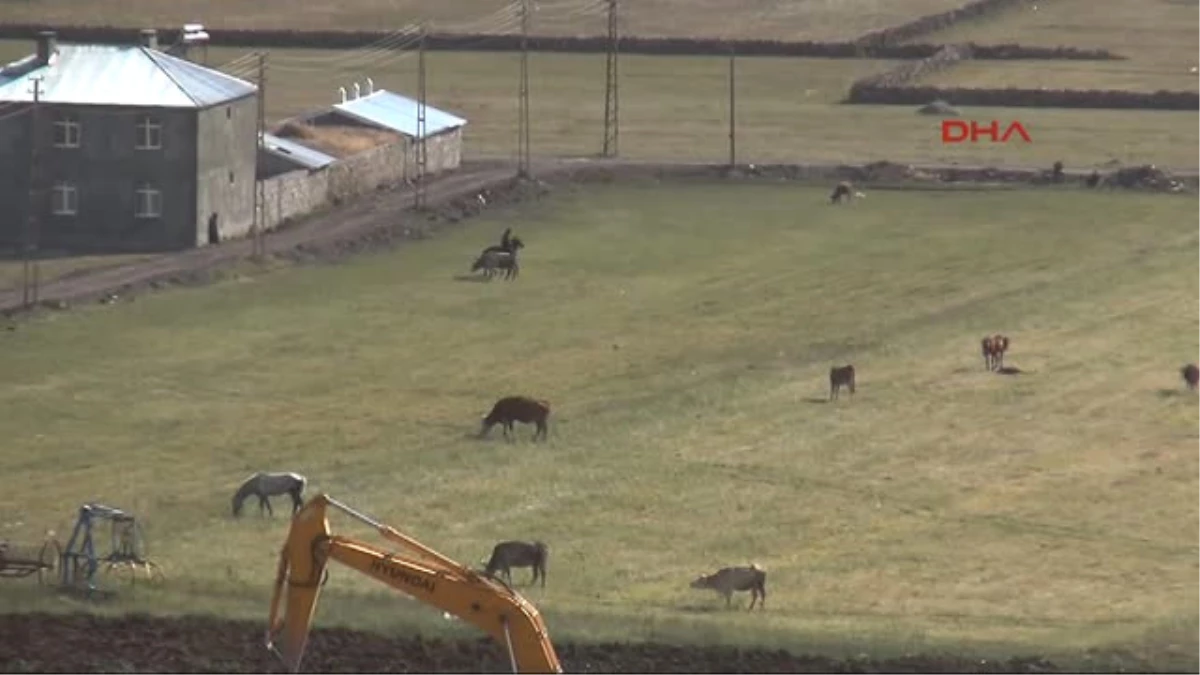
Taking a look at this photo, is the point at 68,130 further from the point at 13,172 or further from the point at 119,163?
the point at 13,172

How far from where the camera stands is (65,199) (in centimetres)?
8494

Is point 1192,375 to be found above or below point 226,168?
below

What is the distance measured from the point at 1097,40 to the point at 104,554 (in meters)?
98.5

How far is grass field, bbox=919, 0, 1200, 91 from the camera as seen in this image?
125375 millimetres

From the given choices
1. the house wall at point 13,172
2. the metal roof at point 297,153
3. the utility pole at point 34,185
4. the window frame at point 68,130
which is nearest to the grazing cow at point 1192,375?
the utility pole at point 34,185

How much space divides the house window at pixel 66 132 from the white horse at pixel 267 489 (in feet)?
115

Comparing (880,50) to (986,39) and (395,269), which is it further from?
(395,269)

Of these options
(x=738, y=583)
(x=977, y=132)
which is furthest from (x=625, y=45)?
(x=738, y=583)

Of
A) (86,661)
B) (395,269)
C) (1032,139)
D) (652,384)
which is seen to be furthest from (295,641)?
(1032,139)

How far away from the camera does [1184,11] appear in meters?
154

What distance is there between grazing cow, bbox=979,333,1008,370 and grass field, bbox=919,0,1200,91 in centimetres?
5538

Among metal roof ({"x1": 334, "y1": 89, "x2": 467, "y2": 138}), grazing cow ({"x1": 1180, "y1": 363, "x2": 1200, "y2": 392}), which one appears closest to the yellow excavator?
grazing cow ({"x1": 1180, "y1": 363, "x2": 1200, "y2": 392})

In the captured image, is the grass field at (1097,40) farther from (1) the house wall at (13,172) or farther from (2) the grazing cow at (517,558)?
(2) the grazing cow at (517,558)

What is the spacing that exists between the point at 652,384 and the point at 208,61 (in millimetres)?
58940
